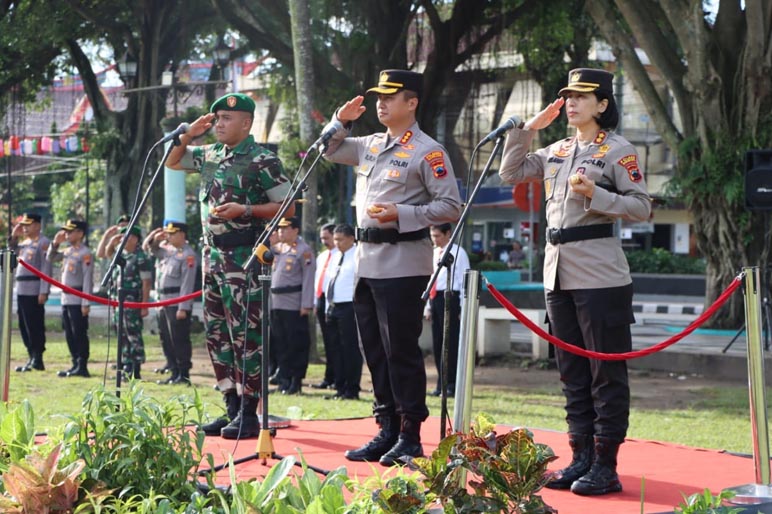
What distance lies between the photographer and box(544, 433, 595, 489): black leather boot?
544 cm

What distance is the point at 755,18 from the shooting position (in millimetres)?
14469

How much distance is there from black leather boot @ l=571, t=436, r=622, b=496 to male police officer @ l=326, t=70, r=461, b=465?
897 mm

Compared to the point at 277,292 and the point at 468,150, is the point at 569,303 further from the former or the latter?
the point at 468,150

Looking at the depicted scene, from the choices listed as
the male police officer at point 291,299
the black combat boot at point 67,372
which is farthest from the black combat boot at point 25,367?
the male police officer at point 291,299

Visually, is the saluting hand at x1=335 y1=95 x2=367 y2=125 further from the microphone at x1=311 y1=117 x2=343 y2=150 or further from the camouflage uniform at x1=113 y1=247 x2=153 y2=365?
the camouflage uniform at x1=113 y1=247 x2=153 y2=365

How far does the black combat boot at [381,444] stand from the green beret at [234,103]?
2.01 m

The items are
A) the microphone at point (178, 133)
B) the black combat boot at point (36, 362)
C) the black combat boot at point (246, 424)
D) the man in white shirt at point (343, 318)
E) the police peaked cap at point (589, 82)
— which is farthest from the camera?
the black combat boot at point (36, 362)

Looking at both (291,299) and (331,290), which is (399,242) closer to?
(331,290)

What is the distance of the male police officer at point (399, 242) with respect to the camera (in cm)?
579

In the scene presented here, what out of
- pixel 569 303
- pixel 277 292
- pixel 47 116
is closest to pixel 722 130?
pixel 277 292

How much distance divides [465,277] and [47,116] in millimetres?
35948

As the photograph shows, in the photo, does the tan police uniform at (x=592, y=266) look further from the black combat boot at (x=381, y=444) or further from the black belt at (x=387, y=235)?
the black combat boot at (x=381, y=444)

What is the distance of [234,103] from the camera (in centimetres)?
664

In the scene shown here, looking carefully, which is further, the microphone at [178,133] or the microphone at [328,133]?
the microphone at [178,133]
